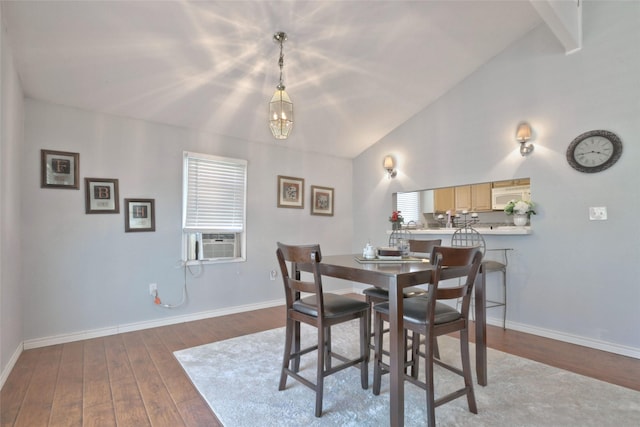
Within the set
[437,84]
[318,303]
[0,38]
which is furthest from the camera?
[437,84]

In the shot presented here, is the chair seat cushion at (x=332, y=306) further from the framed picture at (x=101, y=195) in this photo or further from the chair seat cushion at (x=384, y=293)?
the framed picture at (x=101, y=195)

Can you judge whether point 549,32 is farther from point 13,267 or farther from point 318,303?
point 13,267

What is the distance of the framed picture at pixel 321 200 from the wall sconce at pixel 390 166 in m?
0.94

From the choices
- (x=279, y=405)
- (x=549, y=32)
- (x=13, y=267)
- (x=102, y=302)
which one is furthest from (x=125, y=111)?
(x=549, y=32)

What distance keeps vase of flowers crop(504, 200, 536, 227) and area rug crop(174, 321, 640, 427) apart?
1.45 metres

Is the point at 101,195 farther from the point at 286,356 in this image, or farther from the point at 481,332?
the point at 481,332

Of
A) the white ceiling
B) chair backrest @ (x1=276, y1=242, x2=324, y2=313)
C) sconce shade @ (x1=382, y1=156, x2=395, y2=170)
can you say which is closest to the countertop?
sconce shade @ (x1=382, y1=156, x2=395, y2=170)

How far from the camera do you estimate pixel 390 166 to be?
15.2ft

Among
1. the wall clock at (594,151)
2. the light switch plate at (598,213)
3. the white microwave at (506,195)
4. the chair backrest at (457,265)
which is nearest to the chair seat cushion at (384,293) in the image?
the chair backrest at (457,265)

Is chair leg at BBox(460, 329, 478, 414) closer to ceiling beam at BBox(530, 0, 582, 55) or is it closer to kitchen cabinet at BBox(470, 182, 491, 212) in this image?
ceiling beam at BBox(530, 0, 582, 55)

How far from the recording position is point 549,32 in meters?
3.17

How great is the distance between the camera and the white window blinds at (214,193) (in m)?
3.71

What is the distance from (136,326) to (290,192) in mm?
2472

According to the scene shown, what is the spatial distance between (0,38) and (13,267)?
1652mm
